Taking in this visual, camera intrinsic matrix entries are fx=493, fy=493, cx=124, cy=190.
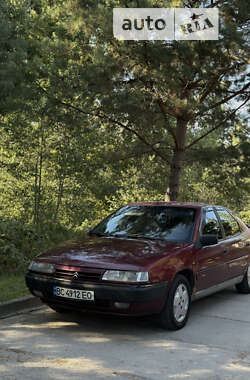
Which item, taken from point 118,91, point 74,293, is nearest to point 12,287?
point 74,293

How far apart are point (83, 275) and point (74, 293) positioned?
9.2 inches

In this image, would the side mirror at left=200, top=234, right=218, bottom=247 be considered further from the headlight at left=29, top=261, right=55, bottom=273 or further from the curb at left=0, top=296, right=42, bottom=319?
the curb at left=0, top=296, right=42, bottom=319

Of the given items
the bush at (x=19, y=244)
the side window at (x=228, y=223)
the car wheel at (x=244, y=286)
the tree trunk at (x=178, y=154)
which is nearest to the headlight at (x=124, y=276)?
the side window at (x=228, y=223)

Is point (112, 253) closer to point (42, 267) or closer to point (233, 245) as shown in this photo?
point (42, 267)

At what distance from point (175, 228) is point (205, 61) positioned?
613 cm

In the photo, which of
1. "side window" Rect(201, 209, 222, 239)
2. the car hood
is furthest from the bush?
"side window" Rect(201, 209, 222, 239)

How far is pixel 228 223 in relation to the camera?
27.0 feet

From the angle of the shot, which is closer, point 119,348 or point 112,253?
point 119,348

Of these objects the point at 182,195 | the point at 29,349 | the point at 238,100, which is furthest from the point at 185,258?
the point at 182,195

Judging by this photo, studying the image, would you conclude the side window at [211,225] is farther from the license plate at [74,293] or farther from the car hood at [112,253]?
the license plate at [74,293]

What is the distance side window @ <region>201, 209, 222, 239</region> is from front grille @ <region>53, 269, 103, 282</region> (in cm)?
206

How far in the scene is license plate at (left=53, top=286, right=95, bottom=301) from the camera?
570cm

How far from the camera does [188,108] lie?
12328 mm

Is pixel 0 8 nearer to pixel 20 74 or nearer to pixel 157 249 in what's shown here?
pixel 20 74
